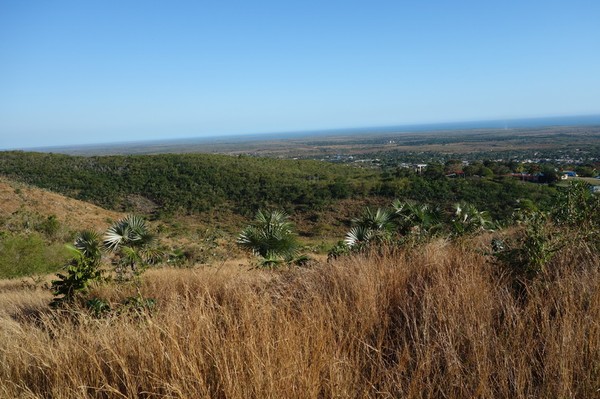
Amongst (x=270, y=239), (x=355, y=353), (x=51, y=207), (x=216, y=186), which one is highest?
(x=355, y=353)

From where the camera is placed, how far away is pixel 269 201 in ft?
105

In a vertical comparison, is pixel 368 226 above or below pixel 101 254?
below

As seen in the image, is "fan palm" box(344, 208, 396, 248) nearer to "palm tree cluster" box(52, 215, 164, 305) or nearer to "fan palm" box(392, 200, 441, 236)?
"fan palm" box(392, 200, 441, 236)

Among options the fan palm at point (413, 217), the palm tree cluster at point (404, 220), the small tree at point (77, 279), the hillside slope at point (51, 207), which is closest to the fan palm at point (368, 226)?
the palm tree cluster at point (404, 220)

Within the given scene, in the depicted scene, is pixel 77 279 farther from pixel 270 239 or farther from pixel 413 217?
pixel 413 217

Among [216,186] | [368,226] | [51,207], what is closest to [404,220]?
[368,226]

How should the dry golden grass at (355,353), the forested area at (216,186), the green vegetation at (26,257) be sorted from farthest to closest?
the forested area at (216,186) < the green vegetation at (26,257) < the dry golden grass at (355,353)

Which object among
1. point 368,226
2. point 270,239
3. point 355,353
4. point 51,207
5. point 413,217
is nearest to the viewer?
point 355,353

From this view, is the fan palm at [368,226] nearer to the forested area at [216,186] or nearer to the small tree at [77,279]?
the small tree at [77,279]

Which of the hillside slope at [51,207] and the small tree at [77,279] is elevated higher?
the small tree at [77,279]

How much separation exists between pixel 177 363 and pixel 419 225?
672 cm

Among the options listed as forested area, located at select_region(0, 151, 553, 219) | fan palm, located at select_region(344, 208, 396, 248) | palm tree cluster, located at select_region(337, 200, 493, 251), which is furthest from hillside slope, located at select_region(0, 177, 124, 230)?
palm tree cluster, located at select_region(337, 200, 493, 251)

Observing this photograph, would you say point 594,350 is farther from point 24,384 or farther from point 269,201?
point 269,201

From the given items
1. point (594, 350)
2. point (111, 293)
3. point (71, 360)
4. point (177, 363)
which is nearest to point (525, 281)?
point (594, 350)
